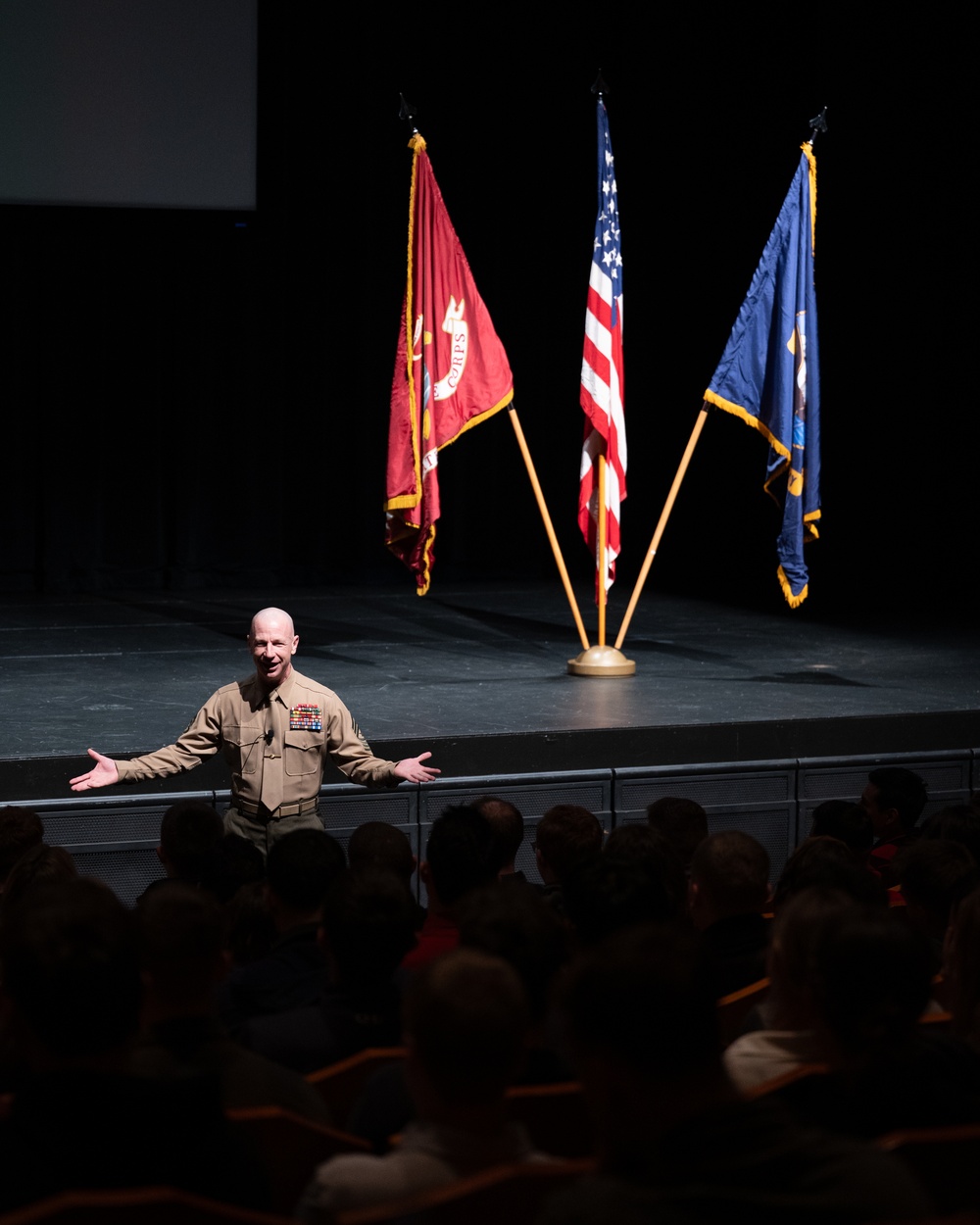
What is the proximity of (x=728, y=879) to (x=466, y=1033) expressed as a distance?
137cm

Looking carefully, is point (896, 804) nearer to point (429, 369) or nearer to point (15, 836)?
point (15, 836)

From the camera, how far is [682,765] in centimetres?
574

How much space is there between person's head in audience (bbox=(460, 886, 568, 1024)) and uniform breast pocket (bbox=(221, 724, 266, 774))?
7.60 feet

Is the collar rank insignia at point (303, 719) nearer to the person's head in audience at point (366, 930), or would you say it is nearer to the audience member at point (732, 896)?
the audience member at point (732, 896)

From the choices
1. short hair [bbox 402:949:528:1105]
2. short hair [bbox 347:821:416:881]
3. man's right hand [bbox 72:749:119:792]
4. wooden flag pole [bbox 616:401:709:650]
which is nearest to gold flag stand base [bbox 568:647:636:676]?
wooden flag pole [bbox 616:401:709:650]

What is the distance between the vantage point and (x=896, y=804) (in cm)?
474

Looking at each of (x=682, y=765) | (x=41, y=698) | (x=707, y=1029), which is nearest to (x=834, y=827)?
(x=682, y=765)

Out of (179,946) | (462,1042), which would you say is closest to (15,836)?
(179,946)

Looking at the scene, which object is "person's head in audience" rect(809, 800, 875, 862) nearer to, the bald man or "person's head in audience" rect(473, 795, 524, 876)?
"person's head in audience" rect(473, 795, 524, 876)

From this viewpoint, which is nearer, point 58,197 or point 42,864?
point 42,864

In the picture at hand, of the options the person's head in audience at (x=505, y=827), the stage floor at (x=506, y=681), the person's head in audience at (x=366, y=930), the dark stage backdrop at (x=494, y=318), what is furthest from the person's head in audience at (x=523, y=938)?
the dark stage backdrop at (x=494, y=318)

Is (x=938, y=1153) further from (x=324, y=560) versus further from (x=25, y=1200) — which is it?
(x=324, y=560)

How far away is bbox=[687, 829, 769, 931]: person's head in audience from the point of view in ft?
9.87

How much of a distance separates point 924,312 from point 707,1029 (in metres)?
9.74
